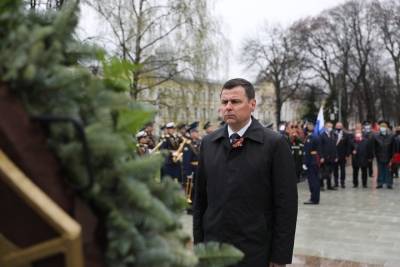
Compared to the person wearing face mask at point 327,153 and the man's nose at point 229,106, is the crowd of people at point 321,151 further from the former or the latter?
the man's nose at point 229,106

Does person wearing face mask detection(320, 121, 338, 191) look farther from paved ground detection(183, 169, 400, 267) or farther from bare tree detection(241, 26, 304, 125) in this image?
bare tree detection(241, 26, 304, 125)

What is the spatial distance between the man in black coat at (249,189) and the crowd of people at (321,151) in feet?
27.7

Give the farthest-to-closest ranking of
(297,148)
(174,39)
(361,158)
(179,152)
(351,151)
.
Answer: (174,39) < (351,151) < (297,148) < (361,158) < (179,152)

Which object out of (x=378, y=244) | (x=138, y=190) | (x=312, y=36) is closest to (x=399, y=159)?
(x=378, y=244)

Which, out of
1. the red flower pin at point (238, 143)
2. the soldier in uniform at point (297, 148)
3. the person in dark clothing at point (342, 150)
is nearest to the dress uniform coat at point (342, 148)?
the person in dark clothing at point (342, 150)

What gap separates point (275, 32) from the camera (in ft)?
155

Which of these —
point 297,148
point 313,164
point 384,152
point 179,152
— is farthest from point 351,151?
point 179,152

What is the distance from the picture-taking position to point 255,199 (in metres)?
2.97

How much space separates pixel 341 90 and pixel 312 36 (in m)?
5.60

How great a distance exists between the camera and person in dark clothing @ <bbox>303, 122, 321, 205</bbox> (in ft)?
39.4

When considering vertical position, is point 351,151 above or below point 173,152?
below

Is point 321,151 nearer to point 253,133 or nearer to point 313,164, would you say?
point 313,164

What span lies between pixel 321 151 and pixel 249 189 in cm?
1179

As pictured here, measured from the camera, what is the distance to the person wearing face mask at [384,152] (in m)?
15.5
